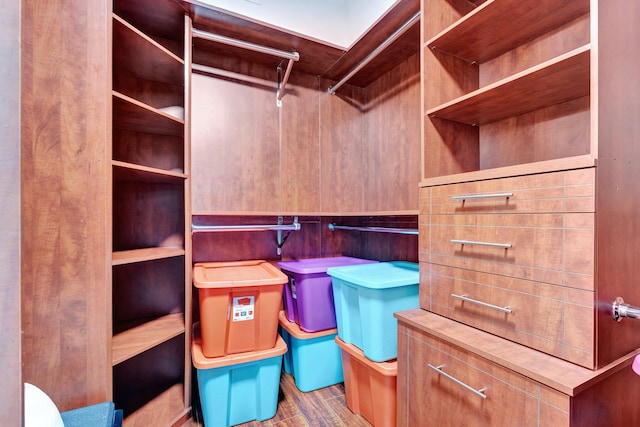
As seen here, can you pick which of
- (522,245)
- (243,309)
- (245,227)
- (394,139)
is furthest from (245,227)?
(522,245)

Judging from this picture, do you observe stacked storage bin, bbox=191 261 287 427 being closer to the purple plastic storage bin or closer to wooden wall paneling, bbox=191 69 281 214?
the purple plastic storage bin

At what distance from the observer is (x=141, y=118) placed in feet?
4.88

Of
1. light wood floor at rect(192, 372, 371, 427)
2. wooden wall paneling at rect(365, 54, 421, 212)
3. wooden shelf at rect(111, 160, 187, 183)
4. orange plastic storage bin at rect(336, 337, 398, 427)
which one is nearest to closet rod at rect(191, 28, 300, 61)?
wooden wall paneling at rect(365, 54, 421, 212)

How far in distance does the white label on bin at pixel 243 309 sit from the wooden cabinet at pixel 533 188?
2.71 ft

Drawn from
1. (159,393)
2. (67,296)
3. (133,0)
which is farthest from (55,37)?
(159,393)

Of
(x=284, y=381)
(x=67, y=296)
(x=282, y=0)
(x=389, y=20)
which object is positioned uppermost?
(x=282, y=0)

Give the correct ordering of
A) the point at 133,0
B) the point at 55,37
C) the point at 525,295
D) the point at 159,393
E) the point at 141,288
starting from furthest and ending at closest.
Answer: the point at 141,288
the point at 159,393
the point at 133,0
the point at 55,37
the point at 525,295

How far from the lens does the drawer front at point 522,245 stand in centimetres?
74

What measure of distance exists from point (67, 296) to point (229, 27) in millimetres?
1510

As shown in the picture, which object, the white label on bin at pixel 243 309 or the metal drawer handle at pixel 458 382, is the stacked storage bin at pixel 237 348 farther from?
the metal drawer handle at pixel 458 382

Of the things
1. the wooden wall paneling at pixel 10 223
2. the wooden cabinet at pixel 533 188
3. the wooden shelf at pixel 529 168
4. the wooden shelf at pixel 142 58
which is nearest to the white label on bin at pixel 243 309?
the wooden cabinet at pixel 533 188

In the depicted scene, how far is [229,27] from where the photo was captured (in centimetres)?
162

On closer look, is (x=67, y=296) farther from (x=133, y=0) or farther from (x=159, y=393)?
(x=133, y=0)

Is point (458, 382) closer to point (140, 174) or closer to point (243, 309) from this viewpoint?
point (243, 309)
